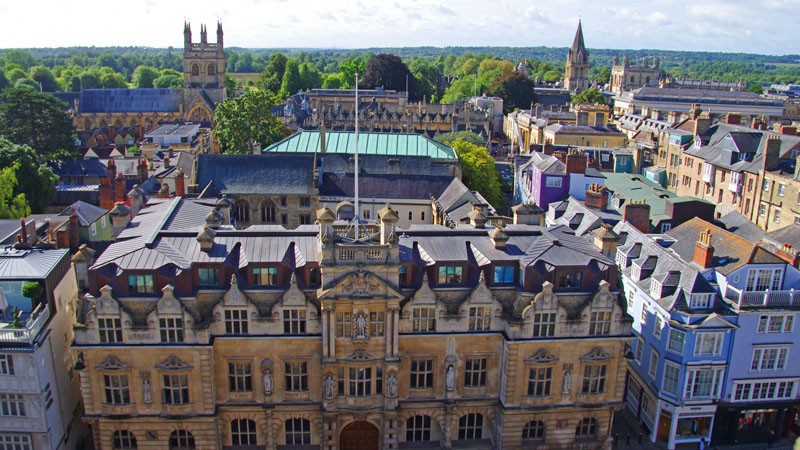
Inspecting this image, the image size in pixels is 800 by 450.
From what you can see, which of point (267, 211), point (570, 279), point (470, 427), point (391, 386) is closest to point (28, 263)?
point (391, 386)

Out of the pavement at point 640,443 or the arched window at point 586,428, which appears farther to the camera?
the pavement at point 640,443

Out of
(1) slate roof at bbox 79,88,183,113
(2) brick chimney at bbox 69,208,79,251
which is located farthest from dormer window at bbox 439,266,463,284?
(1) slate roof at bbox 79,88,183,113

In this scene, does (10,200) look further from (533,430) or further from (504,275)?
(533,430)

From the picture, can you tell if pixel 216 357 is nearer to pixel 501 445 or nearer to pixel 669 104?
pixel 501 445

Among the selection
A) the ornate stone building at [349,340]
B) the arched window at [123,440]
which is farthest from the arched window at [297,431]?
the arched window at [123,440]

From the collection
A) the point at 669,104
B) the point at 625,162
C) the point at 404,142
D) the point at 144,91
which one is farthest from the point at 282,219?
the point at 669,104

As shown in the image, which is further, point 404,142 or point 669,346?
point 404,142

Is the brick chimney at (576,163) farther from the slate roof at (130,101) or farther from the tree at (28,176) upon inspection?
the slate roof at (130,101)

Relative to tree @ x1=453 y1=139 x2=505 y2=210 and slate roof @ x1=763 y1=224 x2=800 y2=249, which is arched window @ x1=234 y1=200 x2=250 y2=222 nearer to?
tree @ x1=453 y1=139 x2=505 y2=210
